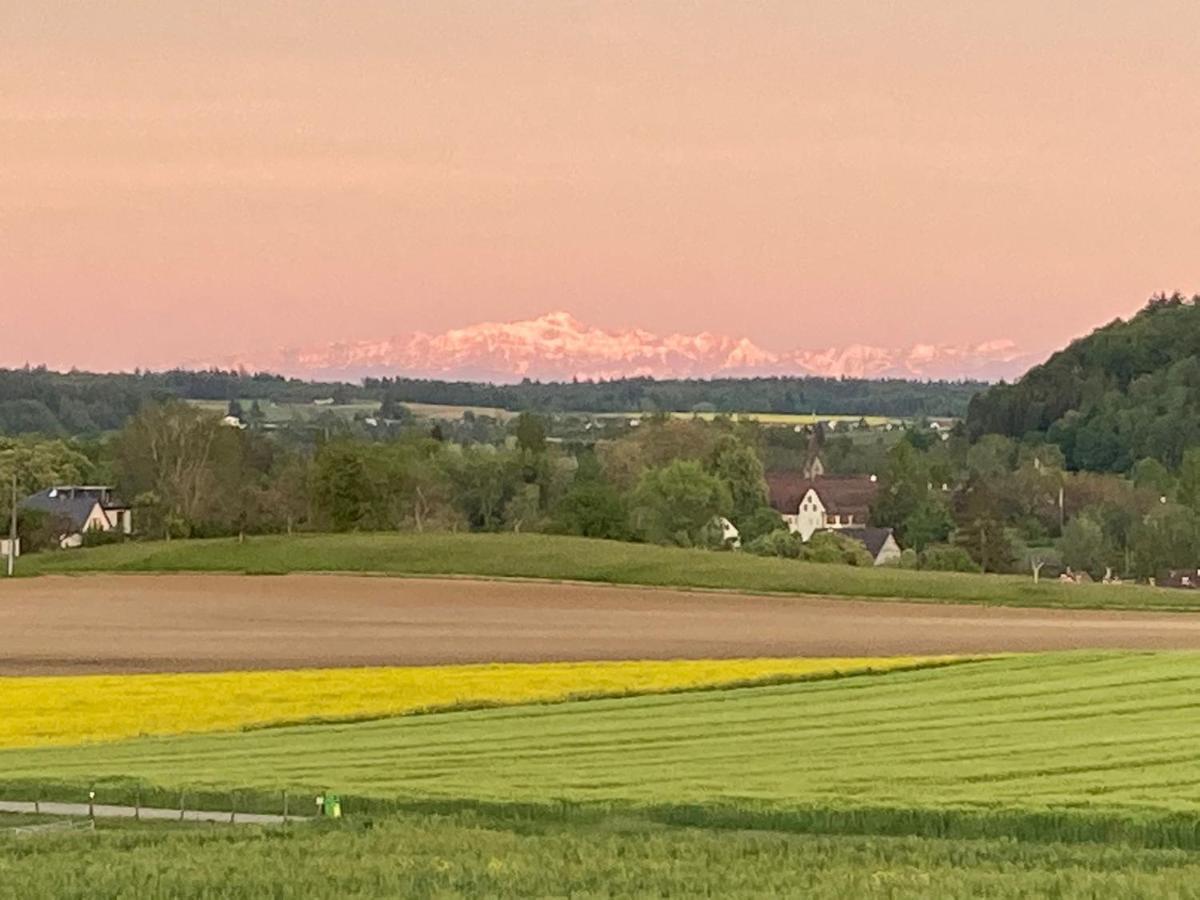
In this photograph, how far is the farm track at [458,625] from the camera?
59.8 metres

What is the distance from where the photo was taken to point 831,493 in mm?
171250

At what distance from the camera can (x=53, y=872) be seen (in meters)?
24.1

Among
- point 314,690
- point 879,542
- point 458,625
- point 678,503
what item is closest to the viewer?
point 314,690

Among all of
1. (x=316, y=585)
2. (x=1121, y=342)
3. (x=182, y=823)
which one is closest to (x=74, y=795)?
(x=182, y=823)

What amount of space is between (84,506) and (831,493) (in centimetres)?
5791

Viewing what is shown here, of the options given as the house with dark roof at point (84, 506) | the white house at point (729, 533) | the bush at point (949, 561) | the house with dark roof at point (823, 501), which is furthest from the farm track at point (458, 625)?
the house with dark roof at point (823, 501)

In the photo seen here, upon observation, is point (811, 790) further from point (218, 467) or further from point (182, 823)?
point (218, 467)

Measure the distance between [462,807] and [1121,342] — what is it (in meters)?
176

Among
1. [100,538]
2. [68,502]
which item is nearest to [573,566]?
[100,538]

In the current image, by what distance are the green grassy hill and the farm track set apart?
9.16 ft

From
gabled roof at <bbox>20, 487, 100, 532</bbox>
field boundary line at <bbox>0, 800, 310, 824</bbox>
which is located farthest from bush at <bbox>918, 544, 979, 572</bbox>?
field boundary line at <bbox>0, 800, 310, 824</bbox>

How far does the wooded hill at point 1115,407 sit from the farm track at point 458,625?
336 ft

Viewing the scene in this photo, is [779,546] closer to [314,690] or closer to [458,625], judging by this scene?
[458,625]

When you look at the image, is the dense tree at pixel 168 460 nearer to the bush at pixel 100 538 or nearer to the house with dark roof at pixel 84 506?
the house with dark roof at pixel 84 506
